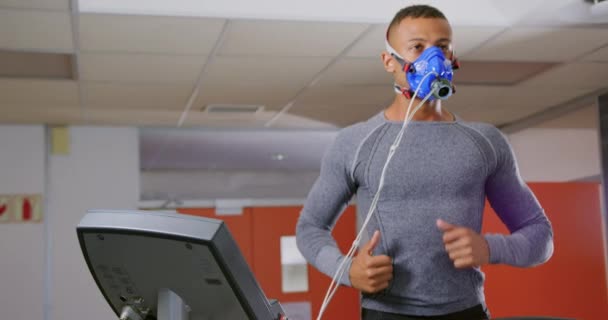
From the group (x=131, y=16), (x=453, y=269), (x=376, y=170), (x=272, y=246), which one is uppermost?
(x=131, y=16)

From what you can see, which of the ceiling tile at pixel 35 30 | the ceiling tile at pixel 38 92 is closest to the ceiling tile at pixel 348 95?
the ceiling tile at pixel 38 92

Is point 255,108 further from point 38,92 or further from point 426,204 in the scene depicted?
point 426,204

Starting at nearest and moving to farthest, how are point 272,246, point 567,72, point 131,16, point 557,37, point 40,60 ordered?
point 131,16 → point 557,37 → point 40,60 → point 567,72 → point 272,246

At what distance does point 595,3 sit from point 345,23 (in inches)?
42.3

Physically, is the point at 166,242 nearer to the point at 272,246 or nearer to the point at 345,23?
the point at 345,23

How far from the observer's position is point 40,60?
3.79 m

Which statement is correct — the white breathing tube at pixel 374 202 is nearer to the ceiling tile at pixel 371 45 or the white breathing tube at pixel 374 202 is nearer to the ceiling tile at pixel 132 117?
the ceiling tile at pixel 371 45

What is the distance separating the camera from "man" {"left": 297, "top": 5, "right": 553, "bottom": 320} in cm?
120

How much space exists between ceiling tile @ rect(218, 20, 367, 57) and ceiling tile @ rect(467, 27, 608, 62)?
→ 0.73m

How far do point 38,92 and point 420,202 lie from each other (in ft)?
12.1

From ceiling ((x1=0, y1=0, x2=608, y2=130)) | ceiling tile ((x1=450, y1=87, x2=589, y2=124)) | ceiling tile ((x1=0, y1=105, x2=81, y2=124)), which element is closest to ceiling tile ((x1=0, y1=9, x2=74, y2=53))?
Answer: ceiling ((x1=0, y1=0, x2=608, y2=130))

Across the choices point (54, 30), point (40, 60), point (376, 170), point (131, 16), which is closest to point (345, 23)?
point (131, 16)

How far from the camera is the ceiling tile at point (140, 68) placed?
3.73m

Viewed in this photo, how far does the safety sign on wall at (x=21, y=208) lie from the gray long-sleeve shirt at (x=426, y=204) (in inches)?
177
